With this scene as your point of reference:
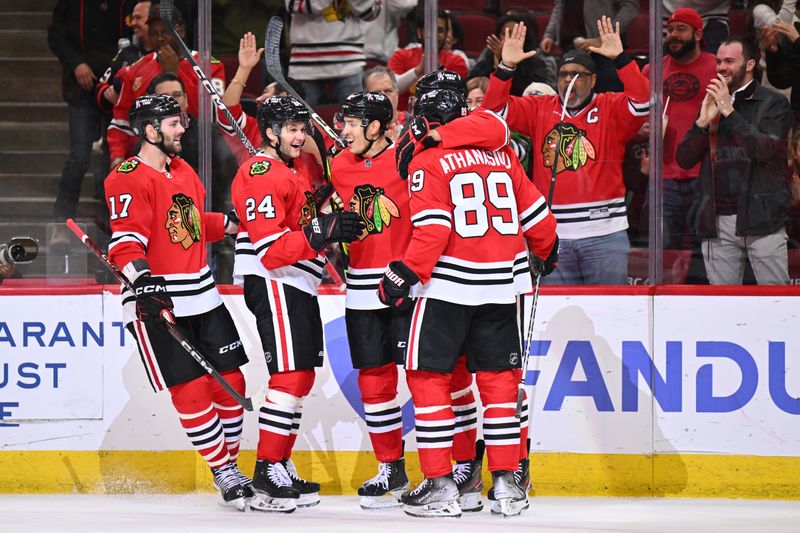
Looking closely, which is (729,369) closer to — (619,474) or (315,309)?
(619,474)

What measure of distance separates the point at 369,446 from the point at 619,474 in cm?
90

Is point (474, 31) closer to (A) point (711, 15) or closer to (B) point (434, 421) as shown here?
(A) point (711, 15)

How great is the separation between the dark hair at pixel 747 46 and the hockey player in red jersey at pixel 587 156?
14.4 inches

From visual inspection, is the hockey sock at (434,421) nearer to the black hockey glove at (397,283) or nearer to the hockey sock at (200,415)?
the black hockey glove at (397,283)

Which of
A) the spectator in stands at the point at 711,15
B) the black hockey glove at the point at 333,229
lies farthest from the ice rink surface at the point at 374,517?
the spectator in stands at the point at 711,15

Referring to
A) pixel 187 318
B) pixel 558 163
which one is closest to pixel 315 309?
pixel 187 318

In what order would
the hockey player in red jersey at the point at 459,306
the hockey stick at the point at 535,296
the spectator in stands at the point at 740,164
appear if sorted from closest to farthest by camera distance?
the hockey player in red jersey at the point at 459,306 → the hockey stick at the point at 535,296 → the spectator in stands at the point at 740,164

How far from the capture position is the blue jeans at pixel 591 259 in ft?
15.4

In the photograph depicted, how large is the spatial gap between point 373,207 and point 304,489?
0.99 metres

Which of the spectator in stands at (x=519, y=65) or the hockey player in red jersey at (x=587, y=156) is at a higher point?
the spectator in stands at (x=519, y=65)

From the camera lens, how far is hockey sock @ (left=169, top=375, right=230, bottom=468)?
13.7 feet

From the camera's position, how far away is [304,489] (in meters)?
4.29

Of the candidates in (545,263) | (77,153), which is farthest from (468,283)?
(77,153)

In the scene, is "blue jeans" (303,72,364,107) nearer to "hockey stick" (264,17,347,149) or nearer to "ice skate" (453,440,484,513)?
"hockey stick" (264,17,347,149)
